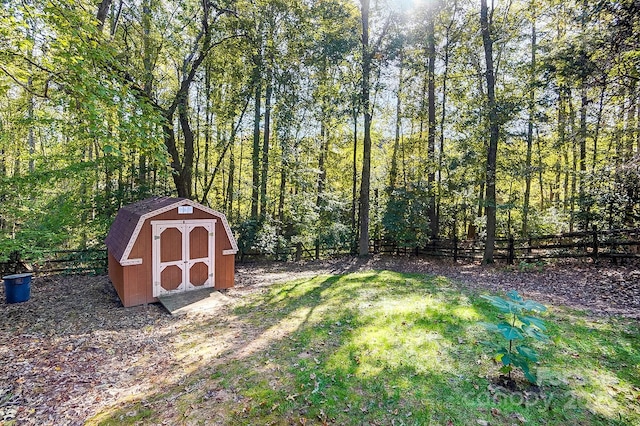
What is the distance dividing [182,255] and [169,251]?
326 mm

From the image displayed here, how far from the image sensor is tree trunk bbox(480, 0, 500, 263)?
1047 cm

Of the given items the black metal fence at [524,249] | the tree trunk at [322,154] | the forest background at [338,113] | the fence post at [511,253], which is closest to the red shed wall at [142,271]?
the forest background at [338,113]

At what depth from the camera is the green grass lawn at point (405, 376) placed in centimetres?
307

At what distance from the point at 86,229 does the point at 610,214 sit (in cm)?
1820

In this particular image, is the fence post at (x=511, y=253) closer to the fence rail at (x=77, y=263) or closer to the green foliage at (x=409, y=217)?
the green foliage at (x=409, y=217)

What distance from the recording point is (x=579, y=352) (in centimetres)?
410

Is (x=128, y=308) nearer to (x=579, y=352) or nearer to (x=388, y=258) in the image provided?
(x=579, y=352)

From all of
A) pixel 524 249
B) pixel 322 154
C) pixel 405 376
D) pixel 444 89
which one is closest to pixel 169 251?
pixel 405 376

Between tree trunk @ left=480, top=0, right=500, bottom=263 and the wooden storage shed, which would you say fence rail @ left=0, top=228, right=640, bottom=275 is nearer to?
tree trunk @ left=480, top=0, right=500, bottom=263

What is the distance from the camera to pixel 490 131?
1076 cm

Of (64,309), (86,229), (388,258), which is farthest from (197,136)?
(388,258)

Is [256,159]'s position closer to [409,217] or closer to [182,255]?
[182,255]

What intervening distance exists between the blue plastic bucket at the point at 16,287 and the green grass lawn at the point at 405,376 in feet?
18.3

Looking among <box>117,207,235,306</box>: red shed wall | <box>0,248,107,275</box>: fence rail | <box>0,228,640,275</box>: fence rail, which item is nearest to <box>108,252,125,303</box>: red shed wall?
<box>117,207,235,306</box>: red shed wall
